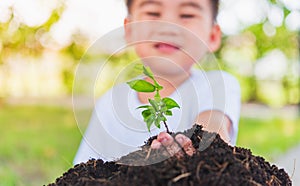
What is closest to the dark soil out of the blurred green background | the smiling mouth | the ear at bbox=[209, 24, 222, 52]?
the smiling mouth

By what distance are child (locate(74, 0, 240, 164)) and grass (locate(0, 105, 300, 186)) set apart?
1.42 metres

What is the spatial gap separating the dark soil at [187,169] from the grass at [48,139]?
2.06 m

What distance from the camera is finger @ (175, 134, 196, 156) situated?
1014 mm

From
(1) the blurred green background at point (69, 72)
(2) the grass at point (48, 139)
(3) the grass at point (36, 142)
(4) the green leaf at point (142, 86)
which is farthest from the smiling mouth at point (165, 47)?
(1) the blurred green background at point (69, 72)

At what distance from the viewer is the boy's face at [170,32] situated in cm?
153

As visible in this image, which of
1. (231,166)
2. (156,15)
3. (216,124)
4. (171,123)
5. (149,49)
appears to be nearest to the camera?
(231,166)

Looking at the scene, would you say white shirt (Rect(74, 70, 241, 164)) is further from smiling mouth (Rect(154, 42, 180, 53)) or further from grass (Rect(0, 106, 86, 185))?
grass (Rect(0, 106, 86, 185))

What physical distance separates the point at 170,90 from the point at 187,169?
0.53m

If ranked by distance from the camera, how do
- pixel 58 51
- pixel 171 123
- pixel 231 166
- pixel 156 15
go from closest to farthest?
pixel 231 166, pixel 171 123, pixel 156 15, pixel 58 51

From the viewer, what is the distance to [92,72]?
1.26 meters

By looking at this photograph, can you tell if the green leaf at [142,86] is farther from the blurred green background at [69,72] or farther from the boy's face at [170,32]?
the blurred green background at [69,72]

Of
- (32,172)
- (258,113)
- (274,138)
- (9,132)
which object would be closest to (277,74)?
(258,113)

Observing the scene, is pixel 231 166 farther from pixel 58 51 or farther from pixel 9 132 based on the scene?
pixel 58 51

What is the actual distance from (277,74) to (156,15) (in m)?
5.94
